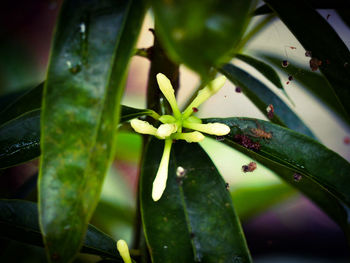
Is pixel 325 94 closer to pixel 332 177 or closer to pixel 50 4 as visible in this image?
pixel 332 177

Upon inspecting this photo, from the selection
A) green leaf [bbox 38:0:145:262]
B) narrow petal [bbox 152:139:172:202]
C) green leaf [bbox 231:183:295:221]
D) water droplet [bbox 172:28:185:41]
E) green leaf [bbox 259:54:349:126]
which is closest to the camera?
water droplet [bbox 172:28:185:41]

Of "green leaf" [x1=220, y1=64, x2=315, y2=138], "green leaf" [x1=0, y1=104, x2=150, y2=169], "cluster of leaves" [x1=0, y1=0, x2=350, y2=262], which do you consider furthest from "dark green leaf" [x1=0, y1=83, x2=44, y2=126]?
"green leaf" [x1=220, y1=64, x2=315, y2=138]

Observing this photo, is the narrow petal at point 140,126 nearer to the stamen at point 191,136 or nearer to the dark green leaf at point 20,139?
the stamen at point 191,136

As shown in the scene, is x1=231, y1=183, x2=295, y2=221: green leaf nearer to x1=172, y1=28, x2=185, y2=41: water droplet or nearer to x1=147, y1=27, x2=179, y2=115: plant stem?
x1=147, y1=27, x2=179, y2=115: plant stem

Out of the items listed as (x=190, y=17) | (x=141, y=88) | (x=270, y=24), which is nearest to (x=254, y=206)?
(x=270, y=24)

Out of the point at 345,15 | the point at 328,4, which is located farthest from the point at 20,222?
the point at 345,15

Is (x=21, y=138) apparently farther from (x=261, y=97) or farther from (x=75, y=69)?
(x=261, y=97)
